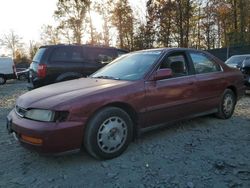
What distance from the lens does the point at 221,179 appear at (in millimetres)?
3369

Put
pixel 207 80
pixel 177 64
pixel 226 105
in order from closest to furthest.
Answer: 1. pixel 177 64
2. pixel 207 80
3. pixel 226 105

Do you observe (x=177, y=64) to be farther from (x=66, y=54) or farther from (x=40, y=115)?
(x=66, y=54)

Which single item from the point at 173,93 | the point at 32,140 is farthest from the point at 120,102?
the point at 32,140

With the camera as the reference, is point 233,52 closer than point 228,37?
Yes

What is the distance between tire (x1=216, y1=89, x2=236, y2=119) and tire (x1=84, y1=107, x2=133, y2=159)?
241 centimetres

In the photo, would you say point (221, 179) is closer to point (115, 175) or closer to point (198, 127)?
point (115, 175)

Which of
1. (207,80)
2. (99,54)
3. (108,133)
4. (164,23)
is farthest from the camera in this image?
(164,23)

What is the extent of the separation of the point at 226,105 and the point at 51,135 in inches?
148

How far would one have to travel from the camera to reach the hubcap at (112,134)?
3.90 meters

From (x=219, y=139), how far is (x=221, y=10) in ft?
102

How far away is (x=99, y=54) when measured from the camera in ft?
29.8

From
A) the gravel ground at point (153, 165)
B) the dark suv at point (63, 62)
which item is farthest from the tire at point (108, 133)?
the dark suv at point (63, 62)

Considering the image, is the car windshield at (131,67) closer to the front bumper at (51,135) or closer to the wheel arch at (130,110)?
the wheel arch at (130,110)

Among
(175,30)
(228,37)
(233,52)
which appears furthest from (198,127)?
(228,37)
